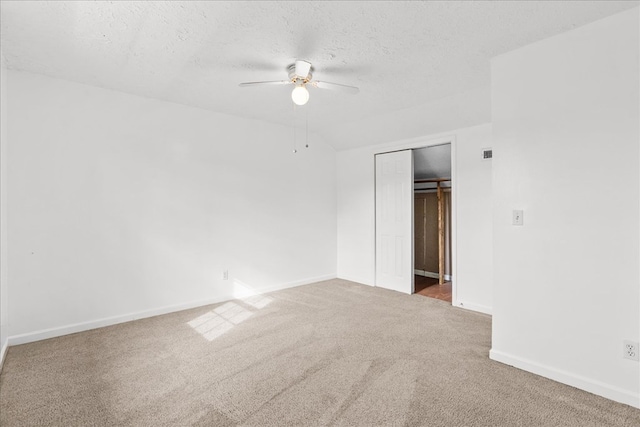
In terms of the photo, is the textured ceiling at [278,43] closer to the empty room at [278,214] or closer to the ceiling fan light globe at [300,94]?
the empty room at [278,214]

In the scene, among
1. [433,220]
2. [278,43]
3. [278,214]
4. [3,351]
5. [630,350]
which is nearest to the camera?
[630,350]

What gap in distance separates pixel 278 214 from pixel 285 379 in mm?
2641

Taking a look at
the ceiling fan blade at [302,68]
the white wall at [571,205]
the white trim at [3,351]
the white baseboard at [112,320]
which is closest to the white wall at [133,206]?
the white baseboard at [112,320]

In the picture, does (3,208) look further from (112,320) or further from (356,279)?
(356,279)

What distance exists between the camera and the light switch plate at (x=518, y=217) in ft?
7.49

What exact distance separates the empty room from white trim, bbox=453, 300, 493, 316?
1.1 inches

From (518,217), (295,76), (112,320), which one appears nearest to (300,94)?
(295,76)

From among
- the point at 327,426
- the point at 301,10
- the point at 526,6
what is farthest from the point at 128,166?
the point at 526,6

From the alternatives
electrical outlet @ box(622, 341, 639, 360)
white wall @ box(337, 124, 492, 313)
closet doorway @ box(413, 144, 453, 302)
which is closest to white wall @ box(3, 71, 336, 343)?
closet doorway @ box(413, 144, 453, 302)

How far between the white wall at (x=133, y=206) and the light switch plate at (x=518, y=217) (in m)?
3.01

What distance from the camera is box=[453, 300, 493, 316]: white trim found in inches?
137

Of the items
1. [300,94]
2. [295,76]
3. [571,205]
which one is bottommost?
[571,205]

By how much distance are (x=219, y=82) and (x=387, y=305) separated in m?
3.13

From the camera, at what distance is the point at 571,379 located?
80.7 inches
